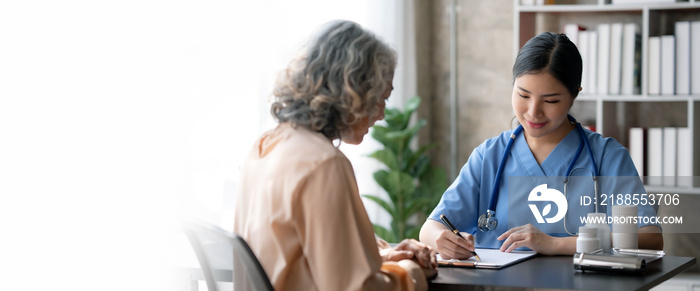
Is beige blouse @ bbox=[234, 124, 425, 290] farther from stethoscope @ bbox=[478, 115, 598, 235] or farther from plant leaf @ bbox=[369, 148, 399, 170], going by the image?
plant leaf @ bbox=[369, 148, 399, 170]

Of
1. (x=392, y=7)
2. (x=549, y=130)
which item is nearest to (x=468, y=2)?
(x=392, y=7)

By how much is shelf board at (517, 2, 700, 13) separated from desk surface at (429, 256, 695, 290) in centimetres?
192

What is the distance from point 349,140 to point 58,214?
69 centimetres

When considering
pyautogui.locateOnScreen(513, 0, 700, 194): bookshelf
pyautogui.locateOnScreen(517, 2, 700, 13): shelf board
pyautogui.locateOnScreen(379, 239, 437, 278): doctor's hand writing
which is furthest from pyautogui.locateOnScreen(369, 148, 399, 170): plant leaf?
pyautogui.locateOnScreen(379, 239, 437, 278): doctor's hand writing

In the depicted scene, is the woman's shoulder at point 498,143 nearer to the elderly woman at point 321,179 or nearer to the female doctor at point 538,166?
the female doctor at point 538,166

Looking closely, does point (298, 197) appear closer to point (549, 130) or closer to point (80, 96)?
point (80, 96)

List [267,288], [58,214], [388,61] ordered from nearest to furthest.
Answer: [267,288] → [388,61] → [58,214]

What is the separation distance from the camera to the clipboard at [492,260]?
1.76 meters

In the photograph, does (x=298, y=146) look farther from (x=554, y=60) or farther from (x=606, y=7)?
(x=606, y=7)

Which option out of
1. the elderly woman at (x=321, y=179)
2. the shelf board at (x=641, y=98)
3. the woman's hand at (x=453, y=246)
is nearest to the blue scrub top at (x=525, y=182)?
the woman's hand at (x=453, y=246)

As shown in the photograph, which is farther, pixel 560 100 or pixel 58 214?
pixel 560 100

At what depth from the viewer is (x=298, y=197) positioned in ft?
4.63

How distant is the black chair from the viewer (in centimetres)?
Answer: 137

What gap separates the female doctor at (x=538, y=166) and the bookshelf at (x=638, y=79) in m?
1.40
